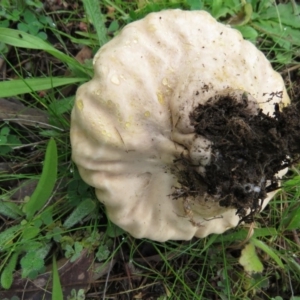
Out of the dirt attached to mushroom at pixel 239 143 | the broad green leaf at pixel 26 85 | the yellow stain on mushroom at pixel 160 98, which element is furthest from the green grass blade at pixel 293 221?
the broad green leaf at pixel 26 85

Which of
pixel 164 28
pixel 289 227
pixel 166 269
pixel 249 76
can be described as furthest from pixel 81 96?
pixel 289 227

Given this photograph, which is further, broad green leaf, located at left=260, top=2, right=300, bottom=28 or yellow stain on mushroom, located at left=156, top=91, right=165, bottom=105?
broad green leaf, located at left=260, top=2, right=300, bottom=28

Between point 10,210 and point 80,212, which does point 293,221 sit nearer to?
point 80,212

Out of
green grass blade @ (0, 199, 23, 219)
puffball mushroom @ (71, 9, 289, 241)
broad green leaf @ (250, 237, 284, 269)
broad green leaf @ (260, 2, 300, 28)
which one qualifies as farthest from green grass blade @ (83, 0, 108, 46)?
broad green leaf @ (250, 237, 284, 269)

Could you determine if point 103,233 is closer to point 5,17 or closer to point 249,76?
point 249,76

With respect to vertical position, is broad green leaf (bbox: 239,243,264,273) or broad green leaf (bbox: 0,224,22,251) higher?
broad green leaf (bbox: 239,243,264,273)

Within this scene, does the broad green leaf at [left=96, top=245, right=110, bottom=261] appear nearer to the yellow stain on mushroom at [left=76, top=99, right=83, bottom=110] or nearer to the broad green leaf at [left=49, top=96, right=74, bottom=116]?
the broad green leaf at [left=49, top=96, right=74, bottom=116]

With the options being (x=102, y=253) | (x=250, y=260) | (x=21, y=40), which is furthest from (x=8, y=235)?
(x=250, y=260)
